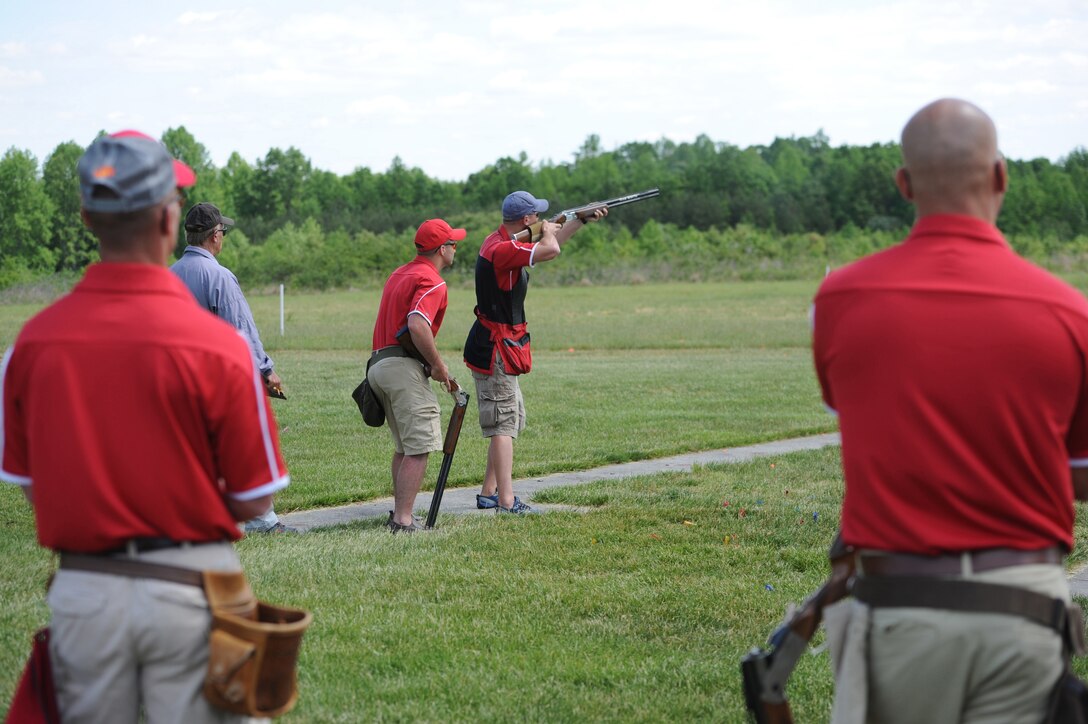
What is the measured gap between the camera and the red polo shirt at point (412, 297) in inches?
331

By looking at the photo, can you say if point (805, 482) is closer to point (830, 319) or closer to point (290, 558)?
point (290, 558)

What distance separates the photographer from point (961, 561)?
2859mm

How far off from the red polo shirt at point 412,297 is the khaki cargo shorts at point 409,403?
0.18 m

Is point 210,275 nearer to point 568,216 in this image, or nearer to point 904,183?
point 568,216

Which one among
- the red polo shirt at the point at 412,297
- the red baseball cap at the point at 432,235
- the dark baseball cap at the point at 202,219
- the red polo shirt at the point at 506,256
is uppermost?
the dark baseball cap at the point at 202,219

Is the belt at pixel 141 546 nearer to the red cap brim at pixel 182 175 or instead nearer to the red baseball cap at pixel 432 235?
the red cap brim at pixel 182 175

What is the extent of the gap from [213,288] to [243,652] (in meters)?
5.36

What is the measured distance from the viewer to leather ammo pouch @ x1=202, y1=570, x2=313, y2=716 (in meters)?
2.93

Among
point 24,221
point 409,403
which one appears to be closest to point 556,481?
point 409,403

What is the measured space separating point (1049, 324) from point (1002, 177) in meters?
0.40

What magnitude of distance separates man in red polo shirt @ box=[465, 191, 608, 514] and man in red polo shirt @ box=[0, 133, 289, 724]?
589cm

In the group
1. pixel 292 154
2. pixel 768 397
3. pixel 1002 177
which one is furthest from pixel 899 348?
pixel 292 154

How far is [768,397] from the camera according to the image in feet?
55.5

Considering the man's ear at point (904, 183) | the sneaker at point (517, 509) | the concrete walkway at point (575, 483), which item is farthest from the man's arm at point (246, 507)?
the sneaker at point (517, 509)
